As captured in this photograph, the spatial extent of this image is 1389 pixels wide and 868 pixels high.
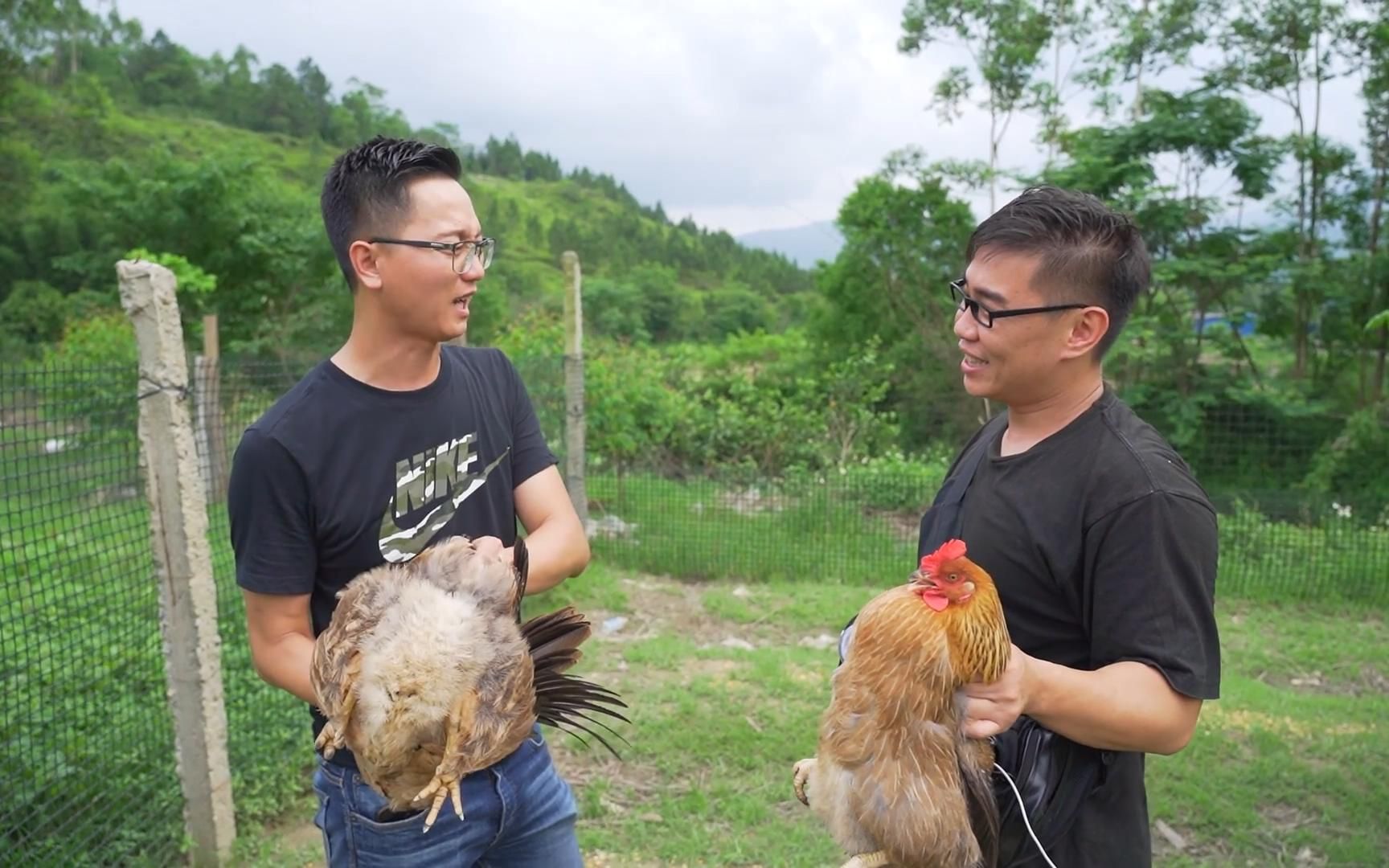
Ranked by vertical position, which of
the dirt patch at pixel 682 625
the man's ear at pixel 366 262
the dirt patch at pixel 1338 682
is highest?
the man's ear at pixel 366 262

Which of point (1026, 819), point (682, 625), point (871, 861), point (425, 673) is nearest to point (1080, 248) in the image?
point (1026, 819)

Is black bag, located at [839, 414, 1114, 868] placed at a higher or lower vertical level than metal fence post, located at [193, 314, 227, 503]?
lower

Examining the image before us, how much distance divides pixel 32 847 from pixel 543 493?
8.22ft

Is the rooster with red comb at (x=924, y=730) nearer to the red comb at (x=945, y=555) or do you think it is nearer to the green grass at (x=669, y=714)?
the red comb at (x=945, y=555)

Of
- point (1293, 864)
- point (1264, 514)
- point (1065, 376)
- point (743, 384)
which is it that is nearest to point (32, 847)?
point (1065, 376)

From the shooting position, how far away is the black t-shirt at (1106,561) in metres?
1.65

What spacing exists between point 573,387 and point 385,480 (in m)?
5.59

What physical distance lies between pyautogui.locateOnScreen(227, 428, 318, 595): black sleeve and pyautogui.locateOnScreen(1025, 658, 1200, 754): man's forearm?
1.55 m

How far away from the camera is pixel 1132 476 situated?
1.70 m

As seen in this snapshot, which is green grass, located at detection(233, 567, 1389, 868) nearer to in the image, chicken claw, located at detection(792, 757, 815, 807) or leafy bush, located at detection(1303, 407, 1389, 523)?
chicken claw, located at detection(792, 757, 815, 807)

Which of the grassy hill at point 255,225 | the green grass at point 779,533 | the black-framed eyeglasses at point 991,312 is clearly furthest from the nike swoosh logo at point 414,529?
the grassy hill at point 255,225

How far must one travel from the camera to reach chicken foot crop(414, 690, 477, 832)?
1787mm

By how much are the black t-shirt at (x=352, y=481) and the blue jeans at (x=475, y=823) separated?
9.6 inches

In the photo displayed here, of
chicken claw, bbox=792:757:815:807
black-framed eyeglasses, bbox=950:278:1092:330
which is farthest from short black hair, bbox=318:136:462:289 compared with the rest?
chicken claw, bbox=792:757:815:807
